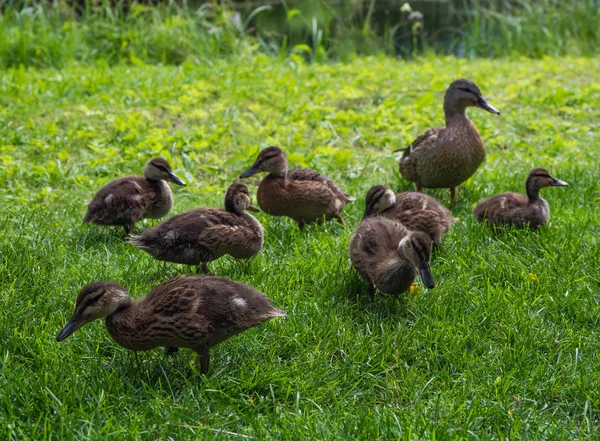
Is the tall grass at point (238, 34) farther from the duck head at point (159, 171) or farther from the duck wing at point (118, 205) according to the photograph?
the duck wing at point (118, 205)

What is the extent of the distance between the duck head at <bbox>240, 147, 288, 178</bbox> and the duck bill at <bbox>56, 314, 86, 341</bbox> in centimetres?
252

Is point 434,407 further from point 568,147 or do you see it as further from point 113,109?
point 113,109

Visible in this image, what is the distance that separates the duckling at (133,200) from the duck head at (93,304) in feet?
6.18

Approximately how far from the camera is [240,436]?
328 centimetres

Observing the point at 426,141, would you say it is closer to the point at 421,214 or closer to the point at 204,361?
the point at 421,214

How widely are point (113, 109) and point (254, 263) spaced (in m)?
4.09

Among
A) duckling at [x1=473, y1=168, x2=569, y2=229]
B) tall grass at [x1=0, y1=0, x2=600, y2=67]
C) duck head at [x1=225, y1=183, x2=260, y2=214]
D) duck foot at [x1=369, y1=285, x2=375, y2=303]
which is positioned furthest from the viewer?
tall grass at [x1=0, y1=0, x2=600, y2=67]

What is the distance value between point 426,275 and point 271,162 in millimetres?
2150

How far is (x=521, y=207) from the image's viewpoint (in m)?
5.60

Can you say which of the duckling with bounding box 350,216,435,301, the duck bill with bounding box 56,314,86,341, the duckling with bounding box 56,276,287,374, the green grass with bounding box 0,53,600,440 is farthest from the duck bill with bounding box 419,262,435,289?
the duck bill with bounding box 56,314,86,341

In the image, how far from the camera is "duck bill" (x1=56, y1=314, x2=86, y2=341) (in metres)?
3.63

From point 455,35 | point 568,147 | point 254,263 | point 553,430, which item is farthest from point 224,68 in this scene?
point 553,430

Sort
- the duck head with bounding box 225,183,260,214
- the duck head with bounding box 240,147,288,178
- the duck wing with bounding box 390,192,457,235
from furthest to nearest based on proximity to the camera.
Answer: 1. the duck head with bounding box 240,147,288,178
2. the duck wing with bounding box 390,192,457,235
3. the duck head with bounding box 225,183,260,214

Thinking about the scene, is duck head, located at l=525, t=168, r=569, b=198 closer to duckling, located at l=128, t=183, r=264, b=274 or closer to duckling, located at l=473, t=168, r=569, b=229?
duckling, located at l=473, t=168, r=569, b=229
